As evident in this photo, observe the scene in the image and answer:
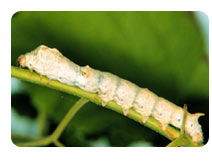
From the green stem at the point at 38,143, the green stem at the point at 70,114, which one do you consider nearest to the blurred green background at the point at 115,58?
the green stem at the point at 38,143

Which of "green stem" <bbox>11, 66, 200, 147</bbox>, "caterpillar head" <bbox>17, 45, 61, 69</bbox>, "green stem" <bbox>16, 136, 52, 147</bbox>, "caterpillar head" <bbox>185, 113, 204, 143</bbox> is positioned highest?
"caterpillar head" <bbox>17, 45, 61, 69</bbox>

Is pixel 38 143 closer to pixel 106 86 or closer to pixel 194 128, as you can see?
pixel 106 86

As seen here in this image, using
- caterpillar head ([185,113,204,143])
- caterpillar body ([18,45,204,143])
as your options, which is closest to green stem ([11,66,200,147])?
caterpillar body ([18,45,204,143])

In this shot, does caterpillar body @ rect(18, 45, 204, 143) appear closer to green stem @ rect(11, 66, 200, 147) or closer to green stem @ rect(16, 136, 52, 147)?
green stem @ rect(11, 66, 200, 147)

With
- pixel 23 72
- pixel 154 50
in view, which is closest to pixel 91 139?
pixel 154 50

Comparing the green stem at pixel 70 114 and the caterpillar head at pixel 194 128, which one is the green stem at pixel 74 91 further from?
the caterpillar head at pixel 194 128

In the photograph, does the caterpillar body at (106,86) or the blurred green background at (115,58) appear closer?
the caterpillar body at (106,86)

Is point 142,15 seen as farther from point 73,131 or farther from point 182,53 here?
point 73,131

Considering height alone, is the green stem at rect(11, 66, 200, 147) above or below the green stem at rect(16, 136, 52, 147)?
above
